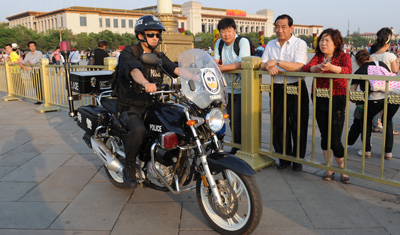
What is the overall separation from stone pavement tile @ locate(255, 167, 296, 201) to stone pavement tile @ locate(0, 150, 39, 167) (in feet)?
10.9

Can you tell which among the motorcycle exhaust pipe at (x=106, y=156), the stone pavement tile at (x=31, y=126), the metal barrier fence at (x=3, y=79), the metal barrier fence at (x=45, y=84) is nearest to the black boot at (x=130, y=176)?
the motorcycle exhaust pipe at (x=106, y=156)

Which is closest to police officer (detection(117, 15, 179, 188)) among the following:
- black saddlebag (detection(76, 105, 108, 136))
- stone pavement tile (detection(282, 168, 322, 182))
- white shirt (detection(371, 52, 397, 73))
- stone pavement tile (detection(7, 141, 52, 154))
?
black saddlebag (detection(76, 105, 108, 136))

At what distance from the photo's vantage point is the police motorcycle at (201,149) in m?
2.78

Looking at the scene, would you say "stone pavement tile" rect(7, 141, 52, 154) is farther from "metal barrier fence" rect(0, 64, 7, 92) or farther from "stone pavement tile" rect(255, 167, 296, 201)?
"metal barrier fence" rect(0, 64, 7, 92)

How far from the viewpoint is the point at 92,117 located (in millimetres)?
3939

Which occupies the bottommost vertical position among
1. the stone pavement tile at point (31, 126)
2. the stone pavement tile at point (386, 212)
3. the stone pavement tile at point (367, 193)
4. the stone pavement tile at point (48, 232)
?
the stone pavement tile at point (48, 232)

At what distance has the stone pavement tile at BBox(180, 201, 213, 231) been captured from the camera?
3129mm

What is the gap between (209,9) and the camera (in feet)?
450

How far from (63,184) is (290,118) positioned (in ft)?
9.23

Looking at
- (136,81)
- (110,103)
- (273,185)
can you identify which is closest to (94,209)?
(110,103)

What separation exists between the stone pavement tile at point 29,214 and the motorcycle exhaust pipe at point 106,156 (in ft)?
1.91

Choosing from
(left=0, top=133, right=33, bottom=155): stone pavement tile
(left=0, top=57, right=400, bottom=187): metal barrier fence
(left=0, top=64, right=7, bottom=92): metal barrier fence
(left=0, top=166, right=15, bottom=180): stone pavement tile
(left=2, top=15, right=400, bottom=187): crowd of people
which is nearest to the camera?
(left=2, top=15, right=400, bottom=187): crowd of people

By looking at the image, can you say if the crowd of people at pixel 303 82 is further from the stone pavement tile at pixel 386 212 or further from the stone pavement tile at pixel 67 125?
the stone pavement tile at pixel 67 125

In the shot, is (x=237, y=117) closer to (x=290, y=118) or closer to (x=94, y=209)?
(x=290, y=118)
